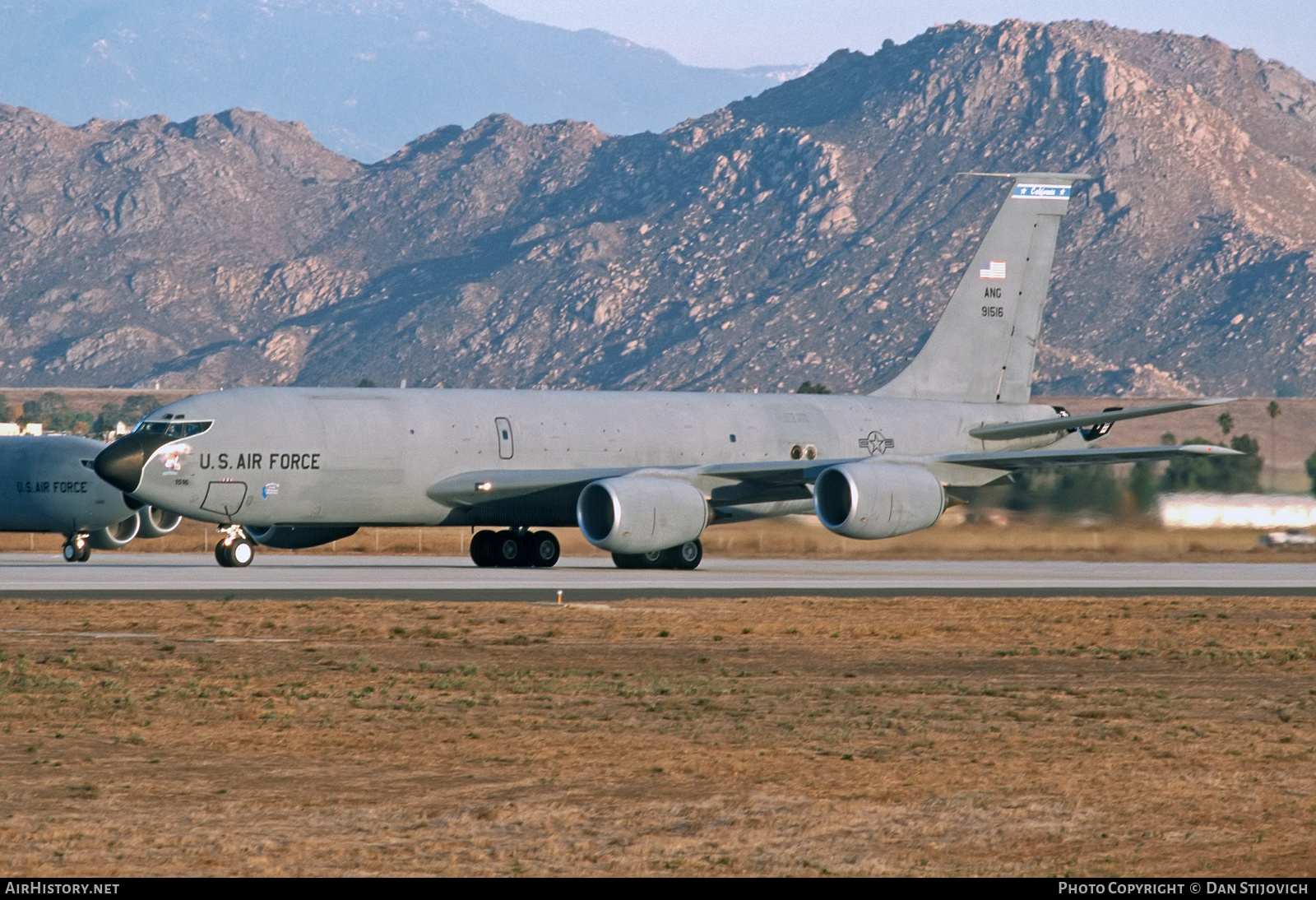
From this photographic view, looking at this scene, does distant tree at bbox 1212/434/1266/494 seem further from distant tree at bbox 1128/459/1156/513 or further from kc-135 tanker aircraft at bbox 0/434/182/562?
kc-135 tanker aircraft at bbox 0/434/182/562

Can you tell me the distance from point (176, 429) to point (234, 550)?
4148 mm

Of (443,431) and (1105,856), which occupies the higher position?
(443,431)

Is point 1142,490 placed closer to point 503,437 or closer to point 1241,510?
point 1241,510

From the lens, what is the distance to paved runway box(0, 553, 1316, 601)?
35.3 metres

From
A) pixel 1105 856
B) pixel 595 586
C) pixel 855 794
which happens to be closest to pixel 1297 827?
pixel 1105 856

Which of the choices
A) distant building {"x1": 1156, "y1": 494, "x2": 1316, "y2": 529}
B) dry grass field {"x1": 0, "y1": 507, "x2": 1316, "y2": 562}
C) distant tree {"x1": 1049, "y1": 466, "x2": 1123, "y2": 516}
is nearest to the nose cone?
dry grass field {"x1": 0, "y1": 507, "x2": 1316, "y2": 562}

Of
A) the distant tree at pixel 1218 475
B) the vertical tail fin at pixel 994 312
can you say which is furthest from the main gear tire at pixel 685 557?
the distant tree at pixel 1218 475


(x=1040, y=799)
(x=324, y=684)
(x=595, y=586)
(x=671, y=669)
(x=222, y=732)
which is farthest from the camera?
(x=595, y=586)

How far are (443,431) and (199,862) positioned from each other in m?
32.0

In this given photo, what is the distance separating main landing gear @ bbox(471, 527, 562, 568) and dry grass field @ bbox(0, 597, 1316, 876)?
16.3 metres

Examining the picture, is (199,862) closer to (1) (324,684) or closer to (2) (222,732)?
(2) (222,732)

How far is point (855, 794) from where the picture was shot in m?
14.4

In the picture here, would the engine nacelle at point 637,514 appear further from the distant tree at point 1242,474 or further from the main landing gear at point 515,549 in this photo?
the distant tree at point 1242,474

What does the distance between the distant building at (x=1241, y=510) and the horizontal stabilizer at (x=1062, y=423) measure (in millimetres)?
2957
